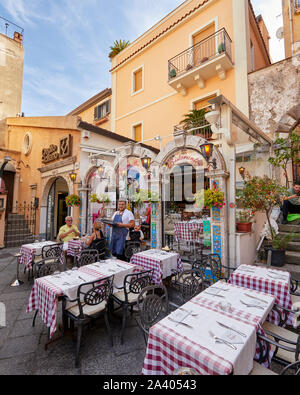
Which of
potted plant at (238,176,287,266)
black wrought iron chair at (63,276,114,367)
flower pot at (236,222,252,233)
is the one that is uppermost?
potted plant at (238,176,287,266)

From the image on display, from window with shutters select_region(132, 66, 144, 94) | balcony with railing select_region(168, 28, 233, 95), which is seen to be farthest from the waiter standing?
window with shutters select_region(132, 66, 144, 94)

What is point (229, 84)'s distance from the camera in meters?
9.64

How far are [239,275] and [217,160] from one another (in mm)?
2885

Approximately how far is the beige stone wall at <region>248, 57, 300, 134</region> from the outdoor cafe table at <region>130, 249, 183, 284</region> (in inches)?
276

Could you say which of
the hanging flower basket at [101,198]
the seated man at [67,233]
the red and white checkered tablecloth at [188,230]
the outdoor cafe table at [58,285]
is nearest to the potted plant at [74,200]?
the hanging flower basket at [101,198]

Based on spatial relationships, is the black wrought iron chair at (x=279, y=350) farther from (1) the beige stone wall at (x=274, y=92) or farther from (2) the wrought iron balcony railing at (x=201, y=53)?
(2) the wrought iron balcony railing at (x=201, y=53)

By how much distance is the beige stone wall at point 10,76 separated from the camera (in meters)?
17.2

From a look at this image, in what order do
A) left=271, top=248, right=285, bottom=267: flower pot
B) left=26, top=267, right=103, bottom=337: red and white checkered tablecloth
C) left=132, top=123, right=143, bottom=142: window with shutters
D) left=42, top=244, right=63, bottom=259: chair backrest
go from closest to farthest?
1. left=26, top=267, right=103, bottom=337: red and white checkered tablecloth
2. left=271, top=248, right=285, bottom=267: flower pot
3. left=42, top=244, right=63, bottom=259: chair backrest
4. left=132, top=123, right=143, bottom=142: window with shutters

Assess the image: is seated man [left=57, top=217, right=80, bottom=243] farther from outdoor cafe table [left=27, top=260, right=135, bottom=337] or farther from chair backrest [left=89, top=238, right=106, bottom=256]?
outdoor cafe table [left=27, top=260, right=135, bottom=337]

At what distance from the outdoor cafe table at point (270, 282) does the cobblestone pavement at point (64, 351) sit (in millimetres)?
800

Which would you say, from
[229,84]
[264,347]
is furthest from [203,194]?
[229,84]

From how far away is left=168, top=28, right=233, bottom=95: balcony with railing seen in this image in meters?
9.27

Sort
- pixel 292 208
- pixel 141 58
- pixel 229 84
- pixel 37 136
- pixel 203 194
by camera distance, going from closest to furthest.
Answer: pixel 203 194, pixel 292 208, pixel 229 84, pixel 37 136, pixel 141 58
